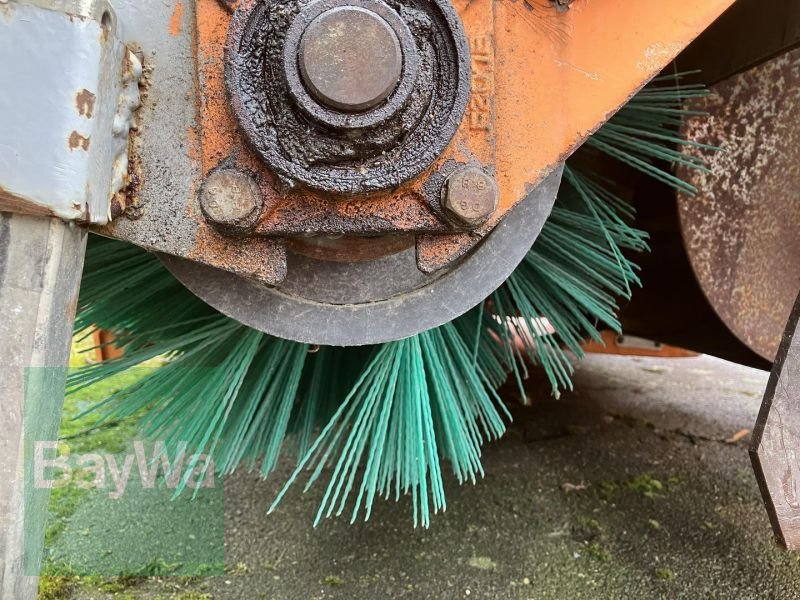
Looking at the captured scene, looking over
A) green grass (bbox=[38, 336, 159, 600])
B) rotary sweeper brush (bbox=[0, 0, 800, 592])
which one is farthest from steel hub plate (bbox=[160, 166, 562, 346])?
green grass (bbox=[38, 336, 159, 600])

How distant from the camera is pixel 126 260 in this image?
2.59 ft

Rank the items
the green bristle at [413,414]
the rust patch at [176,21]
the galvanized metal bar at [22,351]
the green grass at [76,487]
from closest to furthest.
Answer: the galvanized metal bar at [22,351]
the rust patch at [176,21]
the green bristle at [413,414]
the green grass at [76,487]

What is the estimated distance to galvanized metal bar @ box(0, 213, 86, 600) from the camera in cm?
34

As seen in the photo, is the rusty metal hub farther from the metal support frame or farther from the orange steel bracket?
the metal support frame

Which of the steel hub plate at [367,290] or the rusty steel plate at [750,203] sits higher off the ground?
the rusty steel plate at [750,203]

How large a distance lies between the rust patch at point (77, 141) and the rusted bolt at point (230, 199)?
9 cm

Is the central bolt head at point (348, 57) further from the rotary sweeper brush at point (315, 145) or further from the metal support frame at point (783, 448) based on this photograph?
the metal support frame at point (783, 448)

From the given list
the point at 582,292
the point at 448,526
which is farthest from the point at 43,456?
the point at 448,526

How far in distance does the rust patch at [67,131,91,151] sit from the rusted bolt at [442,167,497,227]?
0.79ft

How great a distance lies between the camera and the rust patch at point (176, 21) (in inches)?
17.5

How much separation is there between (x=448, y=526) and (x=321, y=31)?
0.79m

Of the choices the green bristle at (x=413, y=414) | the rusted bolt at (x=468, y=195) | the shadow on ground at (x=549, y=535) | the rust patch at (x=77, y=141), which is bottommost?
the shadow on ground at (x=549, y=535)

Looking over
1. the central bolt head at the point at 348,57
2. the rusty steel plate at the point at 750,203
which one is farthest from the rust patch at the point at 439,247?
the rusty steel plate at the point at 750,203

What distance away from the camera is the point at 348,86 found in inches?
16.3
